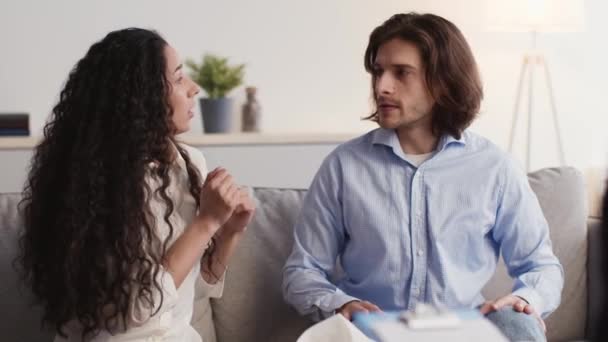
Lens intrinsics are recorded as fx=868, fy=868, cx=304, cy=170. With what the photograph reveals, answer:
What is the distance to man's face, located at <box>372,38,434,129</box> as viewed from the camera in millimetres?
1993

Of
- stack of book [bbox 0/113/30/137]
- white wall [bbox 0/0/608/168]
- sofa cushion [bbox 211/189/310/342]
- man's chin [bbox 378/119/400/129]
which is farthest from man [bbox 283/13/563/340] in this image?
white wall [bbox 0/0/608/168]

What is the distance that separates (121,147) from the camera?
159 cm

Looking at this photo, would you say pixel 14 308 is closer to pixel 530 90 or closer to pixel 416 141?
pixel 416 141

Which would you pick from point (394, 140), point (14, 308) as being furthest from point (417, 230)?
point (14, 308)

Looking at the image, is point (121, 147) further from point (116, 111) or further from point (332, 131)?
point (332, 131)

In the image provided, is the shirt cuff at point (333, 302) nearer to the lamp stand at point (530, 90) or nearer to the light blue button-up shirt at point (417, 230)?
the light blue button-up shirt at point (417, 230)

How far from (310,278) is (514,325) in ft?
1.49

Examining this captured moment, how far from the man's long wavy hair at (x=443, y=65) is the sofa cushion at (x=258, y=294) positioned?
1.43 feet

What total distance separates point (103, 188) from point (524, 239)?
97 cm

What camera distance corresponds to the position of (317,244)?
200 centimetres

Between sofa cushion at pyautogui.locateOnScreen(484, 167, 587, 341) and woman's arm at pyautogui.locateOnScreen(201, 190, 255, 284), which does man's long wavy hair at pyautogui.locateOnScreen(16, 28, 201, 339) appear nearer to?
woman's arm at pyautogui.locateOnScreen(201, 190, 255, 284)

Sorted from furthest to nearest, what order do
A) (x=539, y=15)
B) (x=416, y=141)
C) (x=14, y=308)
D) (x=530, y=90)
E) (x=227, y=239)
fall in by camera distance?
1. (x=530, y=90)
2. (x=539, y=15)
3. (x=416, y=141)
4. (x=14, y=308)
5. (x=227, y=239)

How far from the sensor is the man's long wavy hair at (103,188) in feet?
5.08

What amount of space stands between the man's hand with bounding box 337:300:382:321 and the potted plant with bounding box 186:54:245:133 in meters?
1.60
